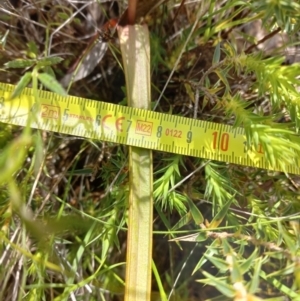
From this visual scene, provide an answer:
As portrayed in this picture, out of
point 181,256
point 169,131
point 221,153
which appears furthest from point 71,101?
point 181,256

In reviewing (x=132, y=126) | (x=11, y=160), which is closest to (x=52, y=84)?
(x=11, y=160)

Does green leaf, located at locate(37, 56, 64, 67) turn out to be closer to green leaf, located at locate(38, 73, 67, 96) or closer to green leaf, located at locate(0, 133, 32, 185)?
green leaf, located at locate(38, 73, 67, 96)

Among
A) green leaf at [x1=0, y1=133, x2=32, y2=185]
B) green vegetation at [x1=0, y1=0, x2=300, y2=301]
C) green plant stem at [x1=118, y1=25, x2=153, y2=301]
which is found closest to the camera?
green leaf at [x1=0, y1=133, x2=32, y2=185]

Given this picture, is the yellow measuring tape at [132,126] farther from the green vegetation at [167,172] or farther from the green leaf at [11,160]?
the green leaf at [11,160]

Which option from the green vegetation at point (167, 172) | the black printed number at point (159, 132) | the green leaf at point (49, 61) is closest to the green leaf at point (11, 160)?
the green vegetation at point (167, 172)

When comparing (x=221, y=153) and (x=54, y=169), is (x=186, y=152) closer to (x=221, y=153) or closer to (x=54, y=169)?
(x=221, y=153)

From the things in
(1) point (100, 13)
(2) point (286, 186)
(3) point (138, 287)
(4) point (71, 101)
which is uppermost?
(1) point (100, 13)

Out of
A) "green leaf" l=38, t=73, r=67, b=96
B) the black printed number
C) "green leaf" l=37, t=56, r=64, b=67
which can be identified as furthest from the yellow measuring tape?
"green leaf" l=38, t=73, r=67, b=96
